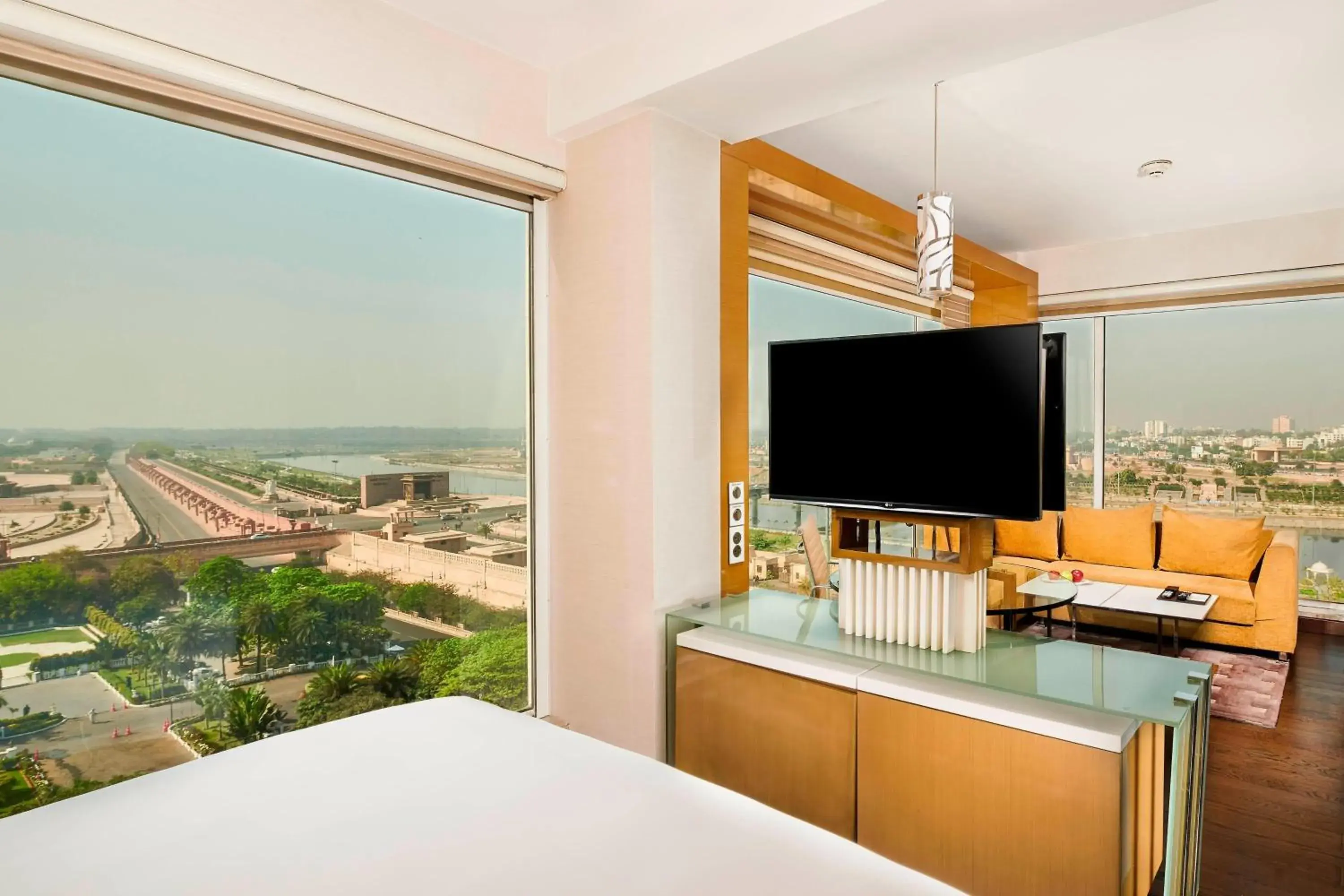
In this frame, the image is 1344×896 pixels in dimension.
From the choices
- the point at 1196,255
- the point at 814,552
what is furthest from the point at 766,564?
the point at 1196,255

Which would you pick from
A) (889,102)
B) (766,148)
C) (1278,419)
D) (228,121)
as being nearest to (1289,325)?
(1278,419)

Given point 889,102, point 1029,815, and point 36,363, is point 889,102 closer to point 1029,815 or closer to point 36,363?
point 1029,815

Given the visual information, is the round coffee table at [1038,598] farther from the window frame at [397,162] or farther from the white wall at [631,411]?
the window frame at [397,162]

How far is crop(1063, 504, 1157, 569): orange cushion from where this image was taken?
5.18 metres

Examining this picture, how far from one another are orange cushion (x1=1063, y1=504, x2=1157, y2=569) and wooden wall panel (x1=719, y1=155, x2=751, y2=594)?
348 centimetres

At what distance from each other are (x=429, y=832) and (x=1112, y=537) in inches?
206

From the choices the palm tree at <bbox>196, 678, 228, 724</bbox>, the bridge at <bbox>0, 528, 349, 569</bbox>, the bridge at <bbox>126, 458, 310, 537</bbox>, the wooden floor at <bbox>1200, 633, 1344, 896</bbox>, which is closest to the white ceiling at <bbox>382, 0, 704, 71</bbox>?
the bridge at <bbox>126, 458, 310, 537</bbox>

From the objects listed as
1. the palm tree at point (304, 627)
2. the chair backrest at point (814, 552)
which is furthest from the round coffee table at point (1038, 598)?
the palm tree at point (304, 627)

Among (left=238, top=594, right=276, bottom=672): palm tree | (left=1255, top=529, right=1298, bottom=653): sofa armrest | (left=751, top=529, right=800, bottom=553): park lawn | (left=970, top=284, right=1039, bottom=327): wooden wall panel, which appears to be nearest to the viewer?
(left=238, top=594, right=276, bottom=672): palm tree

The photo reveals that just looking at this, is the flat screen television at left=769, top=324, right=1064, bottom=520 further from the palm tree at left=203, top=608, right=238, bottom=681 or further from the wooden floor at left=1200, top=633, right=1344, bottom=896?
the palm tree at left=203, top=608, right=238, bottom=681

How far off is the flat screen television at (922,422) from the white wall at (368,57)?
1192 millimetres

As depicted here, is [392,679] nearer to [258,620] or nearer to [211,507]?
[258,620]

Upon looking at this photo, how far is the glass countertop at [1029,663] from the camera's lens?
1708 millimetres

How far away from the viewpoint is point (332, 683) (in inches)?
92.0
